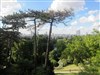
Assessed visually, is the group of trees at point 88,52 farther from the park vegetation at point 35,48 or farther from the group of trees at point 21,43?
the group of trees at point 21,43

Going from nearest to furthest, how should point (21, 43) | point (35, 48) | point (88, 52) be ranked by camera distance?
point (88, 52), point (35, 48), point (21, 43)

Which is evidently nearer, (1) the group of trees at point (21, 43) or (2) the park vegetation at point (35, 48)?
(2) the park vegetation at point (35, 48)

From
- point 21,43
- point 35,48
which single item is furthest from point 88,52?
point 21,43

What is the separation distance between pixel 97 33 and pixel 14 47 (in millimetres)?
18393

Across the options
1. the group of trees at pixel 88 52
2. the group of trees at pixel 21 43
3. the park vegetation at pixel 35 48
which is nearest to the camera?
the group of trees at pixel 88 52

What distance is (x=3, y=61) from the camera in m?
31.2

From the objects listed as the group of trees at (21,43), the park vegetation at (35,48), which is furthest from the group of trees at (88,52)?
the group of trees at (21,43)

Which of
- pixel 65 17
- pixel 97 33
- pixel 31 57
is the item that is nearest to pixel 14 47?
pixel 31 57

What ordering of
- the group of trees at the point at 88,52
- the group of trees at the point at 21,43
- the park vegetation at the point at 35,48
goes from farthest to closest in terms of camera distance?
the group of trees at the point at 21,43 < the park vegetation at the point at 35,48 < the group of trees at the point at 88,52

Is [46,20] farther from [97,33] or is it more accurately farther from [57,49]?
[57,49]

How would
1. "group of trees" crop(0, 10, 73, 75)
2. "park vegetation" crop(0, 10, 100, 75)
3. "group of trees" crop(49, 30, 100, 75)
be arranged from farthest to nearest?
1. "group of trees" crop(0, 10, 73, 75)
2. "park vegetation" crop(0, 10, 100, 75)
3. "group of trees" crop(49, 30, 100, 75)

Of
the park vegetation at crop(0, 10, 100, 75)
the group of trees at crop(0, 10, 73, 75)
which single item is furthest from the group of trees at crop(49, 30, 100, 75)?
the group of trees at crop(0, 10, 73, 75)

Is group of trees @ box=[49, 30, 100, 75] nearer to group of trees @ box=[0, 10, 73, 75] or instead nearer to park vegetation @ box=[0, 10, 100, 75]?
park vegetation @ box=[0, 10, 100, 75]

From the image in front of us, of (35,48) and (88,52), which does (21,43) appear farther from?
(88,52)
